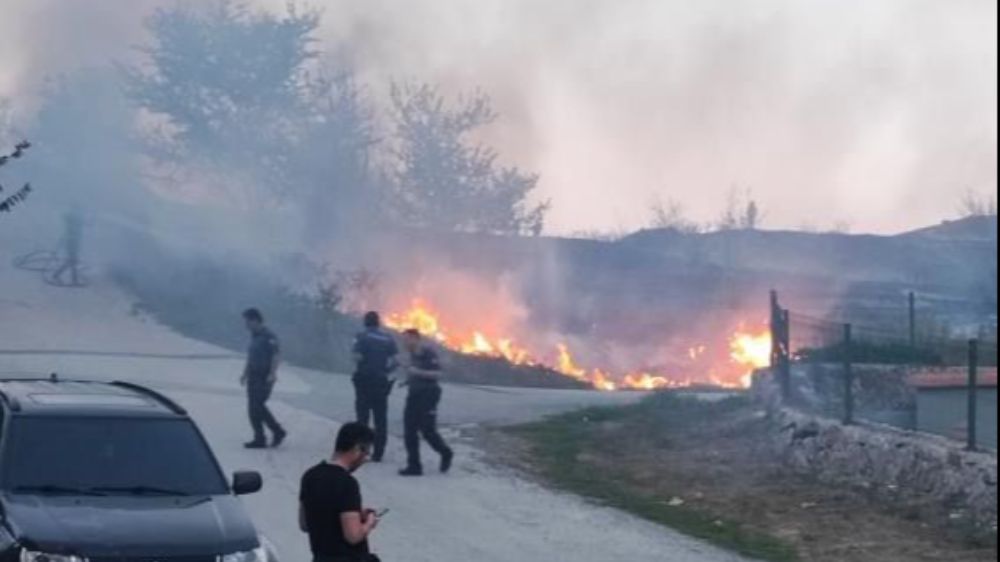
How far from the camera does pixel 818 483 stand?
55.3 feet

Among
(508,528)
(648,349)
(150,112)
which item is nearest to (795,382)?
(508,528)

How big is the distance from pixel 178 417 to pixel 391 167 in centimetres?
4021

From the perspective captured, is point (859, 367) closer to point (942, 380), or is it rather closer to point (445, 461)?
point (942, 380)

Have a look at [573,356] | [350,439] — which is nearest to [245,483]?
[350,439]

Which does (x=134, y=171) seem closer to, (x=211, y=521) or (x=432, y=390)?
(x=432, y=390)

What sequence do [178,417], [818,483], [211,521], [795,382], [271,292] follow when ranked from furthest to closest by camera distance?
[271,292], [795,382], [818,483], [178,417], [211,521]

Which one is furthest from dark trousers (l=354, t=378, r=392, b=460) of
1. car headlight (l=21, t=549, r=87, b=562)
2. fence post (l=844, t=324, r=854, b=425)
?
car headlight (l=21, t=549, r=87, b=562)

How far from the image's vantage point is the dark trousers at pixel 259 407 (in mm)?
18062

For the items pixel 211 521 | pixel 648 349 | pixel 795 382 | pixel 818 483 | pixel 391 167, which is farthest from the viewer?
pixel 391 167

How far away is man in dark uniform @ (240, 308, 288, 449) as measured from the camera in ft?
59.4

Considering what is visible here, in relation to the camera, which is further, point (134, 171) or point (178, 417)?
point (134, 171)

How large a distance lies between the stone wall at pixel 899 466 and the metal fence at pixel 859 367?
0.47 meters

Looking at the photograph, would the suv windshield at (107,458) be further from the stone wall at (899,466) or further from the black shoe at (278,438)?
the black shoe at (278,438)

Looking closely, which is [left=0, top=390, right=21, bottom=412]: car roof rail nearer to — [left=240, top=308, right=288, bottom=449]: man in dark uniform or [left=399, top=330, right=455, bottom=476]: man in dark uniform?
[left=399, top=330, right=455, bottom=476]: man in dark uniform
